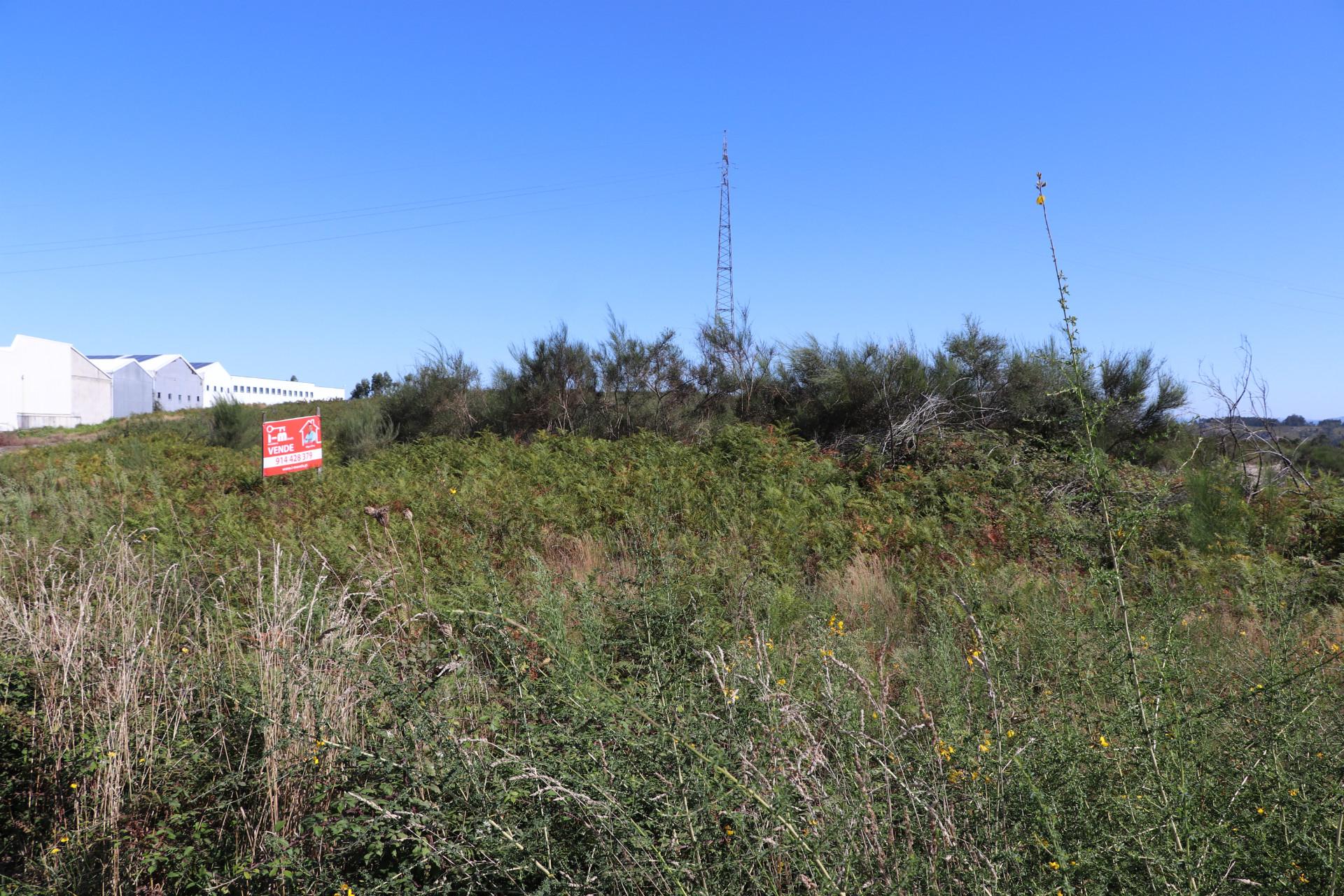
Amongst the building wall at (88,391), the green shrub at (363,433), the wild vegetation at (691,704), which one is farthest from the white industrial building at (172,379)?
the wild vegetation at (691,704)

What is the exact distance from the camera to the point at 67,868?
2.90 meters

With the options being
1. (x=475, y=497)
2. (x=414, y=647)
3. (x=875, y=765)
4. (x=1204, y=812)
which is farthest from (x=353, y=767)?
(x=475, y=497)

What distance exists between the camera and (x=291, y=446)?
466 inches

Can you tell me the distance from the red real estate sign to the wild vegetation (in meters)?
3.50

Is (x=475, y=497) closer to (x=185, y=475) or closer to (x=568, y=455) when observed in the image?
(x=568, y=455)

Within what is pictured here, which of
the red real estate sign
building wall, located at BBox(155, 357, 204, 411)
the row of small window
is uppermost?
the row of small window

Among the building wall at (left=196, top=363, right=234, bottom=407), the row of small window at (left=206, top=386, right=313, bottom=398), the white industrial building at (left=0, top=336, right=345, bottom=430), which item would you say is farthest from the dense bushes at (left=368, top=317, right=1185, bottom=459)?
the row of small window at (left=206, top=386, right=313, bottom=398)

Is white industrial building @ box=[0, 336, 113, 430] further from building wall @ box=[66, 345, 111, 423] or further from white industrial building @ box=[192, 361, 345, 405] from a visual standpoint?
white industrial building @ box=[192, 361, 345, 405]

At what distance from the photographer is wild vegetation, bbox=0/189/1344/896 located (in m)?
2.03

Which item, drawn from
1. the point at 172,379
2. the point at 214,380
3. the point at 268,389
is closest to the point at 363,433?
the point at 172,379

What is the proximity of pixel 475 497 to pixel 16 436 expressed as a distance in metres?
32.7

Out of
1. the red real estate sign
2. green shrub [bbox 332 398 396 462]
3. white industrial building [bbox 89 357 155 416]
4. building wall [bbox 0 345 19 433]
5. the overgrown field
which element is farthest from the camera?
white industrial building [bbox 89 357 155 416]

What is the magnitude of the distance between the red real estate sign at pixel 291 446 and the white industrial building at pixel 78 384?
2465 cm

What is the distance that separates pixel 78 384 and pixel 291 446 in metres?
45.0
